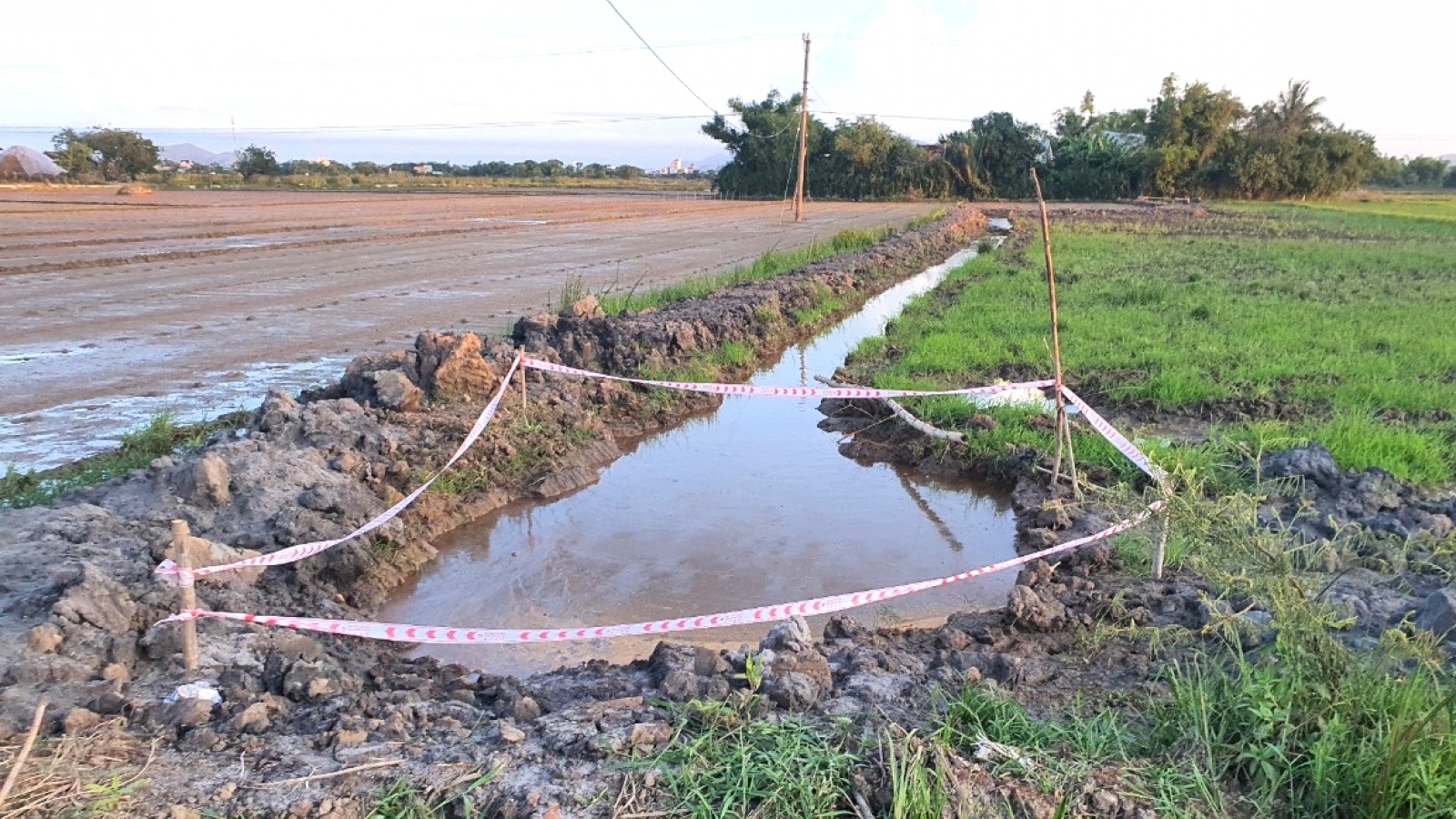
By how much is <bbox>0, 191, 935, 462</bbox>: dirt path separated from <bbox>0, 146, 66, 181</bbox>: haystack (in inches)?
956

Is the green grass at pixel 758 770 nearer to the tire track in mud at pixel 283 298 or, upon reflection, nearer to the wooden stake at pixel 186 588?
the wooden stake at pixel 186 588

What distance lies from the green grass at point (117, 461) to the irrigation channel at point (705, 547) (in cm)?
202

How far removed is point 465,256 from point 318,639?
17.0m

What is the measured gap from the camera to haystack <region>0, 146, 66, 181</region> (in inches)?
2096

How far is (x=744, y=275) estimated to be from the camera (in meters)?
15.4

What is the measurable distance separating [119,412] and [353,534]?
4184 mm

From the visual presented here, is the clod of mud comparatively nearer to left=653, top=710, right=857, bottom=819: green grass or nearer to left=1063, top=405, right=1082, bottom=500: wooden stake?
left=1063, top=405, right=1082, bottom=500: wooden stake

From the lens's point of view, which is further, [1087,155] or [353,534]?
[1087,155]

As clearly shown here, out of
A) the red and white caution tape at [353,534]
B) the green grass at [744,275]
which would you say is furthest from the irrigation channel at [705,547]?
the green grass at [744,275]

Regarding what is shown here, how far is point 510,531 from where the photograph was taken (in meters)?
5.79

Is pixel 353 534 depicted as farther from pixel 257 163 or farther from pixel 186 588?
pixel 257 163

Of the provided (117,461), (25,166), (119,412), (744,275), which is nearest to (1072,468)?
(117,461)

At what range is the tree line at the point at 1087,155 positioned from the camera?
53.1 meters

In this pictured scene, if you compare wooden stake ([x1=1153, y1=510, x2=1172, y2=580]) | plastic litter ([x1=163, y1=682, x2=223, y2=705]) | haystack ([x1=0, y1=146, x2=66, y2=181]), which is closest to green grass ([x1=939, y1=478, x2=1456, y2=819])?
wooden stake ([x1=1153, y1=510, x2=1172, y2=580])
